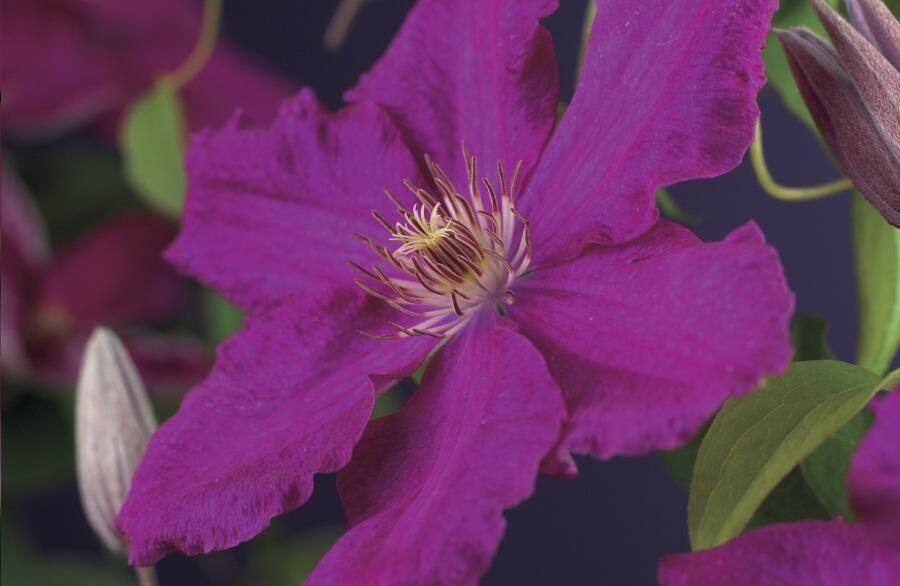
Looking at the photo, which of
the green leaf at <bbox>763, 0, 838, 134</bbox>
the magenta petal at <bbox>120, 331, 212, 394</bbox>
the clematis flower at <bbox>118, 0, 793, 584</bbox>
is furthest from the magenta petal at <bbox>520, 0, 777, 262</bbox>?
the magenta petal at <bbox>120, 331, 212, 394</bbox>

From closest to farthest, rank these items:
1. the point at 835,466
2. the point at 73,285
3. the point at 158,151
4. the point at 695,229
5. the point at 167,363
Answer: the point at 835,466 < the point at 158,151 < the point at 167,363 < the point at 73,285 < the point at 695,229

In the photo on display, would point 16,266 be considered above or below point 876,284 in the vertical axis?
below

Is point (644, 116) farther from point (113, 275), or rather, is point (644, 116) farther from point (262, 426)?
point (113, 275)

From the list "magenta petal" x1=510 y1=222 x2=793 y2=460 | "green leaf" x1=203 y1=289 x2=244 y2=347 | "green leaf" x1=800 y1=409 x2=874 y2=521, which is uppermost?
"magenta petal" x1=510 y1=222 x2=793 y2=460

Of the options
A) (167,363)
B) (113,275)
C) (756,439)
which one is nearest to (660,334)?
(756,439)

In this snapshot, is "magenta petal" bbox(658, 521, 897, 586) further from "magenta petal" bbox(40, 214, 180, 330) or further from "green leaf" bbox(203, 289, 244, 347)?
"magenta petal" bbox(40, 214, 180, 330)

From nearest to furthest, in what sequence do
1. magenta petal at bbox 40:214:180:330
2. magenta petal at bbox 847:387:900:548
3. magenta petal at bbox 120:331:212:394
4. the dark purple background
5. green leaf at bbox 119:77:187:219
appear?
magenta petal at bbox 847:387:900:548, green leaf at bbox 119:77:187:219, magenta petal at bbox 120:331:212:394, magenta petal at bbox 40:214:180:330, the dark purple background

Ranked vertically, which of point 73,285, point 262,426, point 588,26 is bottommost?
point 73,285
